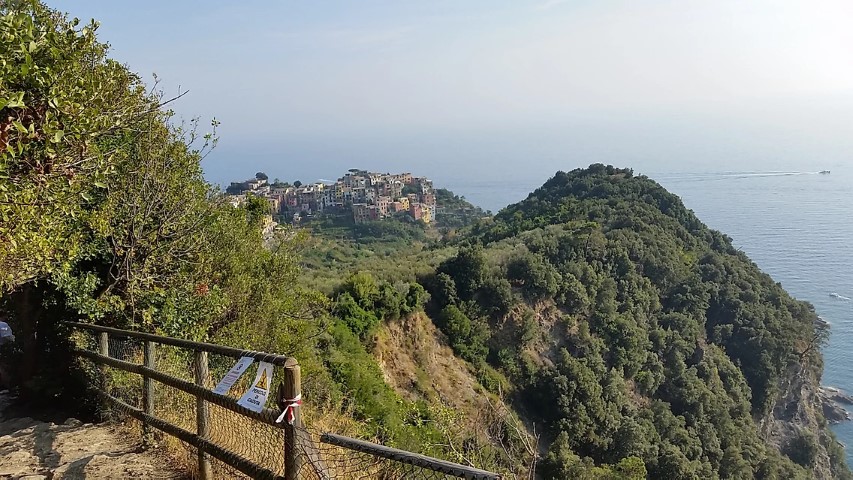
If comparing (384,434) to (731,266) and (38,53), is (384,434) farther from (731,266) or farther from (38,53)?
(731,266)

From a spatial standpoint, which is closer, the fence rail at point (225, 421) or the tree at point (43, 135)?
the fence rail at point (225, 421)

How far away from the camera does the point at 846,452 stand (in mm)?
41844

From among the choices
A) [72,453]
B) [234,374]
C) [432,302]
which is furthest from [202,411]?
[432,302]

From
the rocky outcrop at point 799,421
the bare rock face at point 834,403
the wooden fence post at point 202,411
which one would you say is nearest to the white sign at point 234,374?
the wooden fence post at point 202,411

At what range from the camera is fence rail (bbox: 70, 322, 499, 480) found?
2873mm

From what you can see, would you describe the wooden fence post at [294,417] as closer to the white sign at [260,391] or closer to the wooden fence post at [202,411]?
the white sign at [260,391]

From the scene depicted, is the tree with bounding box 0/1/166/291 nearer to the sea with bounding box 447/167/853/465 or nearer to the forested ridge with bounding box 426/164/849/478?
the forested ridge with bounding box 426/164/849/478

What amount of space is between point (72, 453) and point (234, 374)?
295 centimetres

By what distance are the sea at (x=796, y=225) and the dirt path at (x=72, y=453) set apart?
53.5 metres

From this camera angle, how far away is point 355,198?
73.4 metres

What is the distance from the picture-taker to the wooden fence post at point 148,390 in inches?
185

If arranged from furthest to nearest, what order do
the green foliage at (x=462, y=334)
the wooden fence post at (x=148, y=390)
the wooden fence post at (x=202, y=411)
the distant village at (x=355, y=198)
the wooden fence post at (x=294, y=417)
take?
1. the distant village at (x=355, y=198)
2. the green foliage at (x=462, y=334)
3. the wooden fence post at (x=148, y=390)
4. the wooden fence post at (x=202, y=411)
5. the wooden fence post at (x=294, y=417)

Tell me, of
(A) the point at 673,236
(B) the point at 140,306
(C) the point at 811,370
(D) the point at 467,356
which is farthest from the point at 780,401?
(B) the point at 140,306

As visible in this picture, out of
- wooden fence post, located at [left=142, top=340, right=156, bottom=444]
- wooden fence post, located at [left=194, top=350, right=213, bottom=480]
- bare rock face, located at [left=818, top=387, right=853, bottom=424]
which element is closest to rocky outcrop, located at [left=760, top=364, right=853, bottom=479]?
bare rock face, located at [left=818, top=387, right=853, bottom=424]
